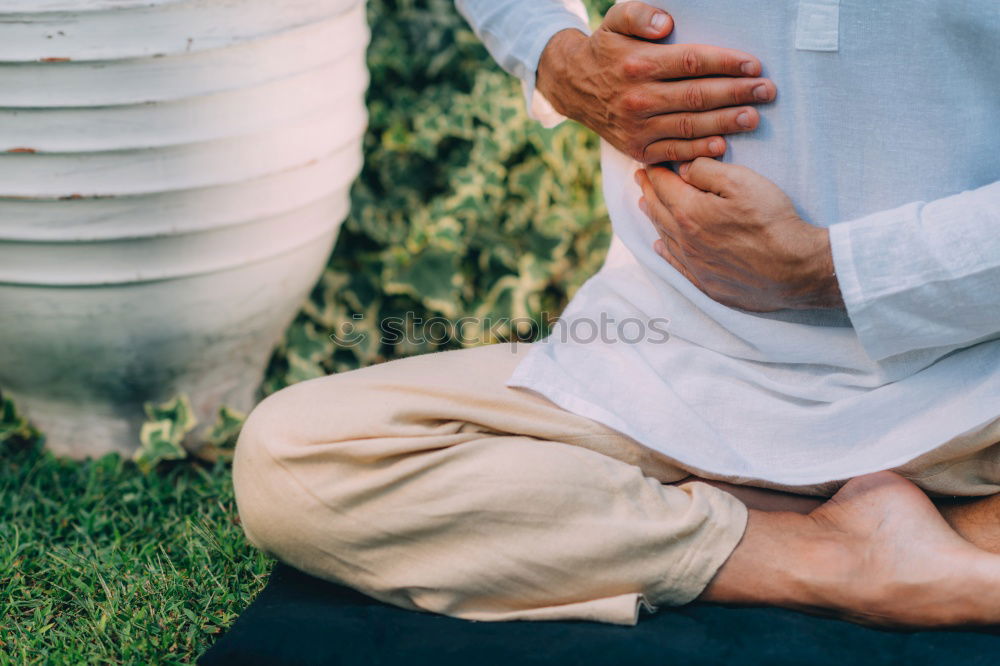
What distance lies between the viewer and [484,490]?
153 cm

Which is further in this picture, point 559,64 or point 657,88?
point 559,64

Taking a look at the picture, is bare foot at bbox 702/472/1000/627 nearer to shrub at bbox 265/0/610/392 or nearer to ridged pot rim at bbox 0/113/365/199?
ridged pot rim at bbox 0/113/365/199

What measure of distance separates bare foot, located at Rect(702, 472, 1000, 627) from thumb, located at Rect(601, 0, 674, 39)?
72 cm

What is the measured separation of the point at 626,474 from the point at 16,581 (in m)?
1.07

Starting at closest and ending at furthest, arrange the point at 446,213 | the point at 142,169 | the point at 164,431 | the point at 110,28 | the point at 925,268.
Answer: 1. the point at 925,268
2. the point at 110,28
3. the point at 142,169
4. the point at 164,431
5. the point at 446,213

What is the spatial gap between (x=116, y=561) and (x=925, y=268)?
1395 mm

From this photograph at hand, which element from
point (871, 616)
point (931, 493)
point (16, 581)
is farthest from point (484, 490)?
point (16, 581)

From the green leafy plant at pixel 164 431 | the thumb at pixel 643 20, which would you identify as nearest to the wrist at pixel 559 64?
the thumb at pixel 643 20

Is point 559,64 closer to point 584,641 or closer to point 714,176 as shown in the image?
point 714,176

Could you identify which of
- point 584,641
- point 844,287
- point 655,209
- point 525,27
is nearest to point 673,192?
point 655,209

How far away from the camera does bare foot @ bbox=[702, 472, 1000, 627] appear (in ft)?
4.87

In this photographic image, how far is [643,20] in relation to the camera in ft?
5.30

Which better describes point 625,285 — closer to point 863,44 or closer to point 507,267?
point 863,44

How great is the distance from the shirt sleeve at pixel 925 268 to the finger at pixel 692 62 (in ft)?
0.86
